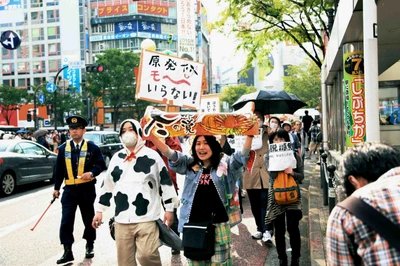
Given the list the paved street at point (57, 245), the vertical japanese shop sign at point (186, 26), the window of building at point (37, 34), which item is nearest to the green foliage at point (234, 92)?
the vertical japanese shop sign at point (186, 26)

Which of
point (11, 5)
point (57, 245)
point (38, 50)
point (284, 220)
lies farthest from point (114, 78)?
point (284, 220)

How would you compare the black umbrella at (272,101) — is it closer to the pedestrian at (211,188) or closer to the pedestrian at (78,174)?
the pedestrian at (78,174)

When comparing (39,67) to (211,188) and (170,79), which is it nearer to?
(170,79)

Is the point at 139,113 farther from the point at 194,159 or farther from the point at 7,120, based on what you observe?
the point at 194,159

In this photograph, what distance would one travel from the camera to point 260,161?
6484 millimetres

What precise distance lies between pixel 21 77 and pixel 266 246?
73.6 m

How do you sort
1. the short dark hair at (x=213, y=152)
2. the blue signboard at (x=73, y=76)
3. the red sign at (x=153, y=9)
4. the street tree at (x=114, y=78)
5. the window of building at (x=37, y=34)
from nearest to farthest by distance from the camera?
the short dark hair at (x=213, y=152) < the street tree at (x=114, y=78) < the blue signboard at (x=73, y=76) < the red sign at (x=153, y=9) < the window of building at (x=37, y=34)

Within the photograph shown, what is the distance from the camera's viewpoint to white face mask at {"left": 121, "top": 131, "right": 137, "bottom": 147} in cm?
436

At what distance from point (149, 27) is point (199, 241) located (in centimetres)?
6778

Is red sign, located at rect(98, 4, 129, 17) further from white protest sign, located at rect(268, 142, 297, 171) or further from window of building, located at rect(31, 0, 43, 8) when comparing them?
white protest sign, located at rect(268, 142, 297, 171)

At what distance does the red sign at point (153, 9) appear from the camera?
225 ft

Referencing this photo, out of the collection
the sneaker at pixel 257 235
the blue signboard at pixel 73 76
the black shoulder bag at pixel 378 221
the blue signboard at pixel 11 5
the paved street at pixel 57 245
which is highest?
the blue signboard at pixel 73 76

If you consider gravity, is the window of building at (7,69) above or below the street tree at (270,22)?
above

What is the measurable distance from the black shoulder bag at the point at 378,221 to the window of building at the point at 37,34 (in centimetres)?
7676
